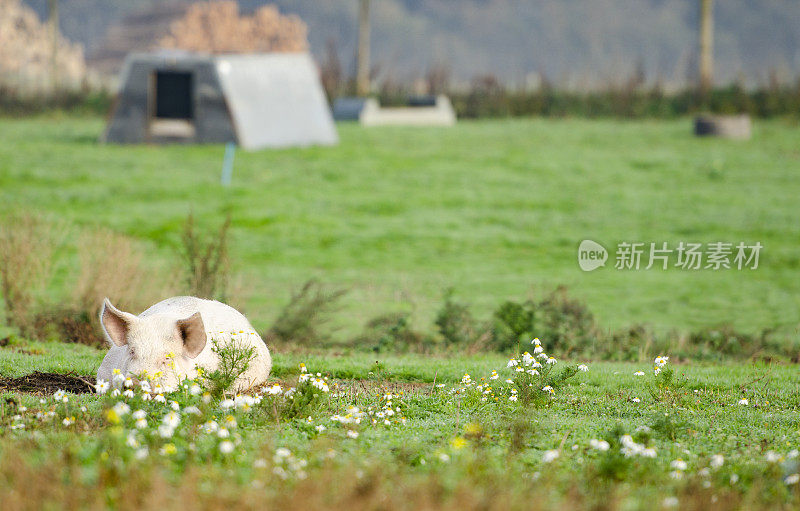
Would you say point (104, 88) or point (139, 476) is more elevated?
point (139, 476)

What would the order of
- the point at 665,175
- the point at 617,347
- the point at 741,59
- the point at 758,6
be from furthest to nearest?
1. the point at 758,6
2. the point at 741,59
3. the point at 665,175
4. the point at 617,347

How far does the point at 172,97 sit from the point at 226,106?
5151 millimetres

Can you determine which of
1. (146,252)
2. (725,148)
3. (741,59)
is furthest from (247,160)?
(741,59)

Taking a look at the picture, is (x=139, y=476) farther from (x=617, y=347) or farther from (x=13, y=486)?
(x=617, y=347)

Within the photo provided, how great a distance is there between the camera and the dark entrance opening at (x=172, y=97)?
1170 inches

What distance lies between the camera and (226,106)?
83.2ft

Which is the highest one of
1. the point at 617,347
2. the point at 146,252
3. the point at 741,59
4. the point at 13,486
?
the point at 13,486

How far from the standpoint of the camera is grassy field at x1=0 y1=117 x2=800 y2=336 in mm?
15305

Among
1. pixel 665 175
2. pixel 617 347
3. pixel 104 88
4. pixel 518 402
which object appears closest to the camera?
pixel 518 402

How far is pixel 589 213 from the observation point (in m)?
20.4

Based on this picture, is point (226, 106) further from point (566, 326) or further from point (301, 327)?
point (566, 326)

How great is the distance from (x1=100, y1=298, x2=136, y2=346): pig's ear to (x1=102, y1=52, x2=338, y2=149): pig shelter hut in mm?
18918

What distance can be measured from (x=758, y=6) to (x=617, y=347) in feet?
508
